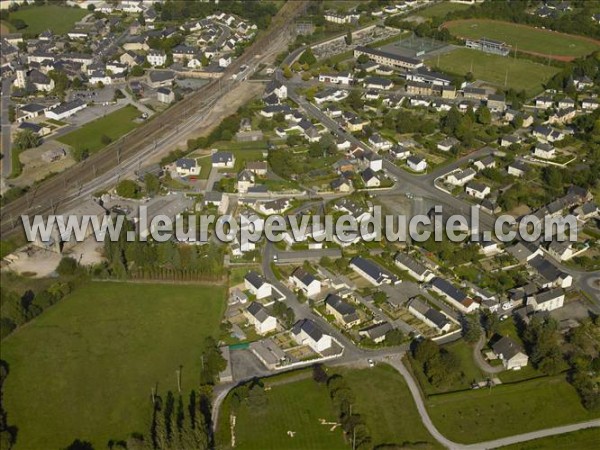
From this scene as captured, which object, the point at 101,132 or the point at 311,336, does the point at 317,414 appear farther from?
the point at 101,132

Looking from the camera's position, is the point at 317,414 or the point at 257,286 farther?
the point at 257,286

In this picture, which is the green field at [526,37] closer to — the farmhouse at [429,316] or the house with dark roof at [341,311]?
the farmhouse at [429,316]

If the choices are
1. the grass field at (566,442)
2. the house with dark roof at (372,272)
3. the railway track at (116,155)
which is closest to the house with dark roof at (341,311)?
the house with dark roof at (372,272)

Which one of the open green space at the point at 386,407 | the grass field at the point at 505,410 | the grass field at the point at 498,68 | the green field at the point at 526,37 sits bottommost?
Result: the grass field at the point at 505,410

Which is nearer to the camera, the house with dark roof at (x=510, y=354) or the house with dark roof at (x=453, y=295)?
the house with dark roof at (x=510, y=354)

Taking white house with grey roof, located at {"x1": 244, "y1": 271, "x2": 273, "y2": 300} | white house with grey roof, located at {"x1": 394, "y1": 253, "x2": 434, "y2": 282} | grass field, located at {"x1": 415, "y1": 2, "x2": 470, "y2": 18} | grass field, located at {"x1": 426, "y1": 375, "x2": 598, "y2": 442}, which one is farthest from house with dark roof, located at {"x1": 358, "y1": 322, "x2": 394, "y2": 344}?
grass field, located at {"x1": 415, "y1": 2, "x2": 470, "y2": 18}

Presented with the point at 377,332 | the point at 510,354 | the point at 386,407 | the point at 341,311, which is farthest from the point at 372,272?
the point at 386,407

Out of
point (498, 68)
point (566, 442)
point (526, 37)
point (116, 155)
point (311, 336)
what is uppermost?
point (526, 37)
